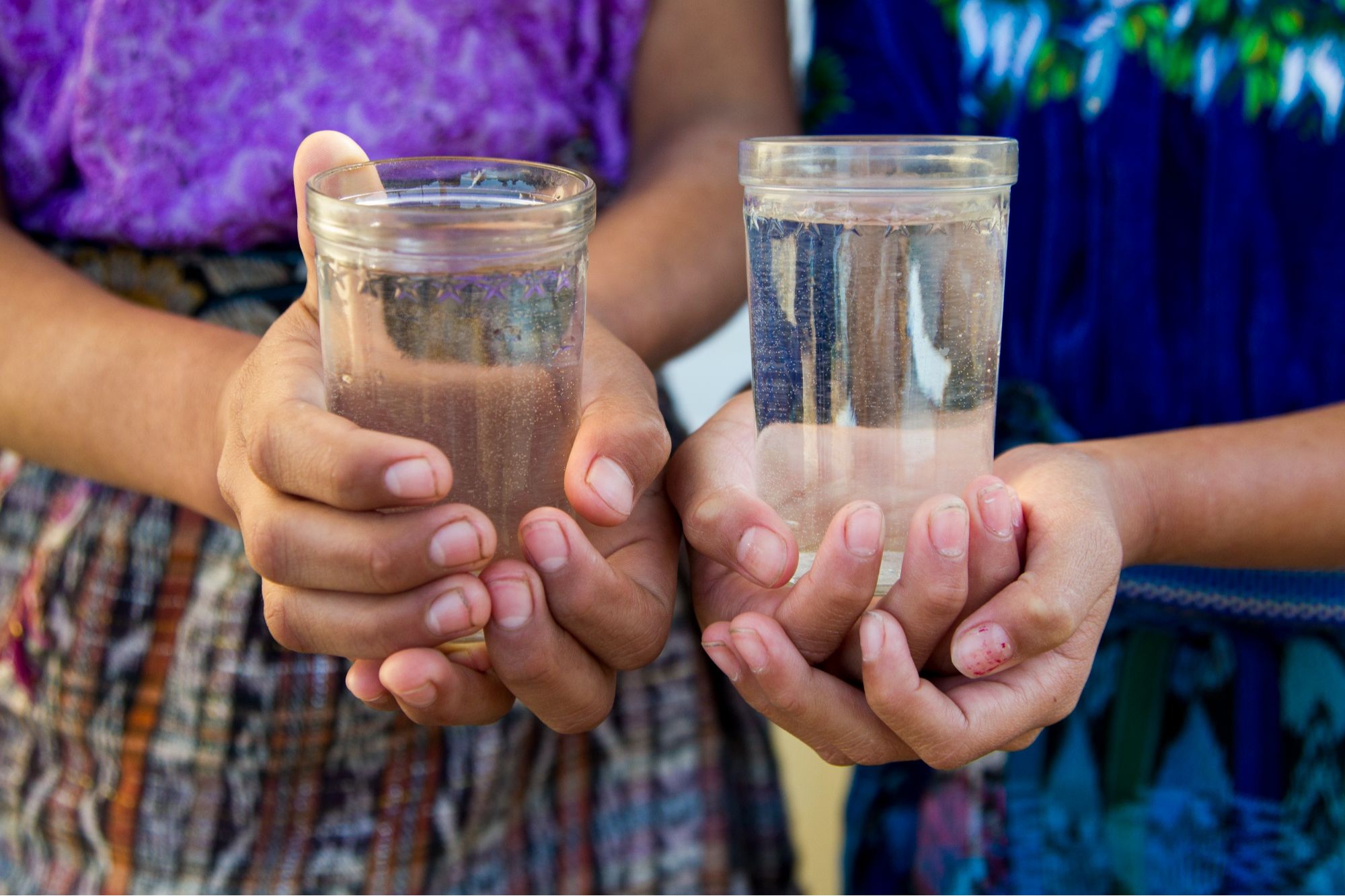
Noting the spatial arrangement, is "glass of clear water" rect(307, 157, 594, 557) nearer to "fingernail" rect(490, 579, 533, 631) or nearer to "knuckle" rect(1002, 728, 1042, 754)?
"fingernail" rect(490, 579, 533, 631)

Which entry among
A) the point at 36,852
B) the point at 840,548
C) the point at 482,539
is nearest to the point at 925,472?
the point at 840,548

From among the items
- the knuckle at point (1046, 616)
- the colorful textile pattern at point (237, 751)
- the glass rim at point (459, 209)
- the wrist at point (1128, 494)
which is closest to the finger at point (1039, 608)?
the knuckle at point (1046, 616)

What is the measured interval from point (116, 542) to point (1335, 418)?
3.14 ft

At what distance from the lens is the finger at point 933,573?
619mm

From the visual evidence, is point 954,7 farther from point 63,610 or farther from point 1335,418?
point 63,610

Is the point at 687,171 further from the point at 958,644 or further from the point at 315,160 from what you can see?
the point at 958,644

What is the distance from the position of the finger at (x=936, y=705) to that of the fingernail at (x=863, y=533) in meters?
0.04

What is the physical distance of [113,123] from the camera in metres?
0.95

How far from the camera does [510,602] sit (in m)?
0.62

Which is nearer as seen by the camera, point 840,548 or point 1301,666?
point 840,548

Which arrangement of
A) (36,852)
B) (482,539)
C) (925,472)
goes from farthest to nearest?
(36,852)
(925,472)
(482,539)

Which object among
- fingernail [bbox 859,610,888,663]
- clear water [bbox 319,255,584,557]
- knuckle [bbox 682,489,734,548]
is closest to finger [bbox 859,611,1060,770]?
fingernail [bbox 859,610,888,663]

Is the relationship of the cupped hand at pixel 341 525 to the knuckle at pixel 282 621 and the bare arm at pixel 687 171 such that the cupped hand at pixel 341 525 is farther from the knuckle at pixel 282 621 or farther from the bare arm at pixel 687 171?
the bare arm at pixel 687 171

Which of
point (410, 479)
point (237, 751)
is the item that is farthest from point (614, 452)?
point (237, 751)
